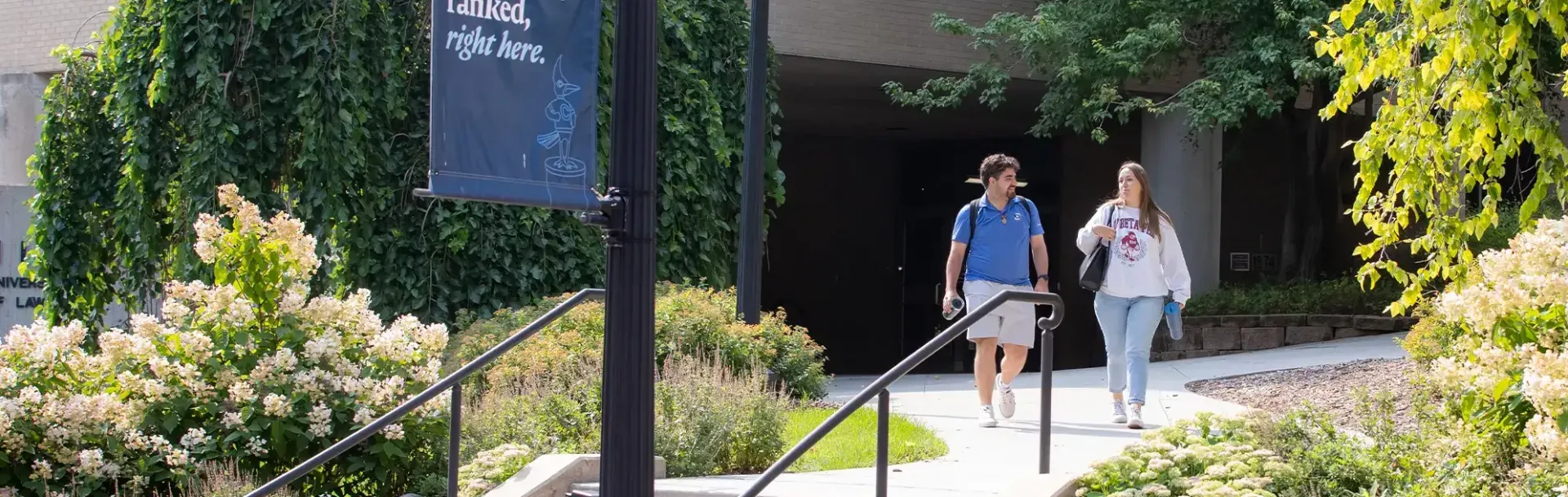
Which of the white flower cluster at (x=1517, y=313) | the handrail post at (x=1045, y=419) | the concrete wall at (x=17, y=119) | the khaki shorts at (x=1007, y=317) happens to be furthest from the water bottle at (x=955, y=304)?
the concrete wall at (x=17, y=119)

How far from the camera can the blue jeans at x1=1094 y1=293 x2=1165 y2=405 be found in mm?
7844

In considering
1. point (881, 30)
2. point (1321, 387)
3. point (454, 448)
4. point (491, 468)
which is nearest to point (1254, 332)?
point (881, 30)

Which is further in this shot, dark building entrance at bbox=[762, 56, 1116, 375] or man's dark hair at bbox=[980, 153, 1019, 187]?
dark building entrance at bbox=[762, 56, 1116, 375]

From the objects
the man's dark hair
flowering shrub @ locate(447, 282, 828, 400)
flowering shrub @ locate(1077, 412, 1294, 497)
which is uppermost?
the man's dark hair

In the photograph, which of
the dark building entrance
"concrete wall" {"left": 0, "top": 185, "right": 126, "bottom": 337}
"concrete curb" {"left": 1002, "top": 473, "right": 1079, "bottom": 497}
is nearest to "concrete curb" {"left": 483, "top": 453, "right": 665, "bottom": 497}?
"concrete curb" {"left": 1002, "top": 473, "right": 1079, "bottom": 497}

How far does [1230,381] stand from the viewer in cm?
1062

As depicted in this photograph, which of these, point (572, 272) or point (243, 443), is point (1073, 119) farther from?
point (243, 443)

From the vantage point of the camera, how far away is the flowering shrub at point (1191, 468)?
5344 millimetres

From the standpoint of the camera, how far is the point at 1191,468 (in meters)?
5.79

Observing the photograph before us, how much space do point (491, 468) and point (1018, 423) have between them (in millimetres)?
3306

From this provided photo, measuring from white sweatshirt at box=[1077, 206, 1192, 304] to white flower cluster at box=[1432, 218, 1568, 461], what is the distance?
9.41ft

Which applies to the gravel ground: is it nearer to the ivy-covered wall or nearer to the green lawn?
the green lawn

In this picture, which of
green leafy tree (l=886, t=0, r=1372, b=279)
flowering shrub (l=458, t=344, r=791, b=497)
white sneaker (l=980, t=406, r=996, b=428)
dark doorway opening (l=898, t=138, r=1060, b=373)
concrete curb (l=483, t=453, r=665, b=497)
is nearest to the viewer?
concrete curb (l=483, t=453, r=665, b=497)

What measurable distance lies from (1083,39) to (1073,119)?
97cm
